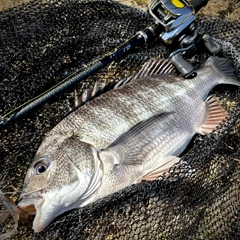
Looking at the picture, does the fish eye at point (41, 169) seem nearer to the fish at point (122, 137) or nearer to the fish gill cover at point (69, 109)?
the fish at point (122, 137)

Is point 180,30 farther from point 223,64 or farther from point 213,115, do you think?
point 213,115

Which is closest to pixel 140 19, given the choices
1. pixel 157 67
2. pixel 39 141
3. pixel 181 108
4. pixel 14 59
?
pixel 157 67

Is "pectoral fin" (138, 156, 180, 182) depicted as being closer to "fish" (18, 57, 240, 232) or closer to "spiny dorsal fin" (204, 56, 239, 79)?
"fish" (18, 57, 240, 232)

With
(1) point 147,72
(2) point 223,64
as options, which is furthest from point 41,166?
(2) point 223,64

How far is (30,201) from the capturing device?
2.46 m

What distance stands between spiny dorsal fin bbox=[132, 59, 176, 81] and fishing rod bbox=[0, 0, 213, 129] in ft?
0.26

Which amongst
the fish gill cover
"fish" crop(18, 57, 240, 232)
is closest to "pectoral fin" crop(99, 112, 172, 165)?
"fish" crop(18, 57, 240, 232)

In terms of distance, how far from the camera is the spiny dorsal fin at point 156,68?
11.4 ft

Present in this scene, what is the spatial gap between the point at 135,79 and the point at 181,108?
1.77ft

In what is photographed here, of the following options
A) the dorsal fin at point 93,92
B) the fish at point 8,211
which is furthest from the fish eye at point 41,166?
the dorsal fin at point 93,92

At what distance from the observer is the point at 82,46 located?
3717mm

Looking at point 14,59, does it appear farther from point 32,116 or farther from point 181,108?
point 181,108

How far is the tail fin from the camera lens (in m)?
3.52

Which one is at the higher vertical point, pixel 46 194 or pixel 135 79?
pixel 135 79
